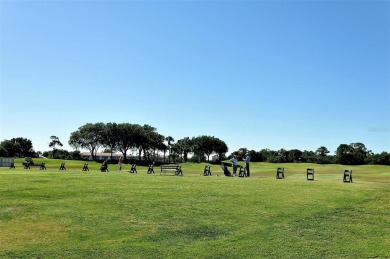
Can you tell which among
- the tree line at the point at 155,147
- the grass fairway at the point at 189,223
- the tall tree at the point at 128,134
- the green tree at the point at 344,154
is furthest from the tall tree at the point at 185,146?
the grass fairway at the point at 189,223

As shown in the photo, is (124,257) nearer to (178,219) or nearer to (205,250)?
(205,250)

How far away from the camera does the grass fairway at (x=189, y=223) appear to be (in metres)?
11.5

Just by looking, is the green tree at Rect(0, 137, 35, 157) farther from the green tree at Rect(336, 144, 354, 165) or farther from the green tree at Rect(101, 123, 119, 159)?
the green tree at Rect(336, 144, 354, 165)

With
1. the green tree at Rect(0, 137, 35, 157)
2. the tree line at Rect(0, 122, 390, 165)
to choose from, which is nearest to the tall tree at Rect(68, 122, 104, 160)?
the tree line at Rect(0, 122, 390, 165)

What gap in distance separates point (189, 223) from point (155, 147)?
134145mm

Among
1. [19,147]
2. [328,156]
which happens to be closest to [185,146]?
[328,156]

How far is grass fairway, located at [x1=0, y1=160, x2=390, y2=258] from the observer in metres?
11.5

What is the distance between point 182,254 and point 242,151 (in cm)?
15323

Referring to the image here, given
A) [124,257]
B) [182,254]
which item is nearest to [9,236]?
[124,257]

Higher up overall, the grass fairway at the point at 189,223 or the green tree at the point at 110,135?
the green tree at the point at 110,135

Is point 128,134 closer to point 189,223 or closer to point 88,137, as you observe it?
point 88,137

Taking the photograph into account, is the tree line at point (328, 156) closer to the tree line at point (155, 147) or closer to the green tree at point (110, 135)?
the tree line at point (155, 147)

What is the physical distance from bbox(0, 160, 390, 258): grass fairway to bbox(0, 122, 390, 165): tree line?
107 meters

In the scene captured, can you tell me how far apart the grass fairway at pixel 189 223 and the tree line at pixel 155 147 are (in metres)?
107
